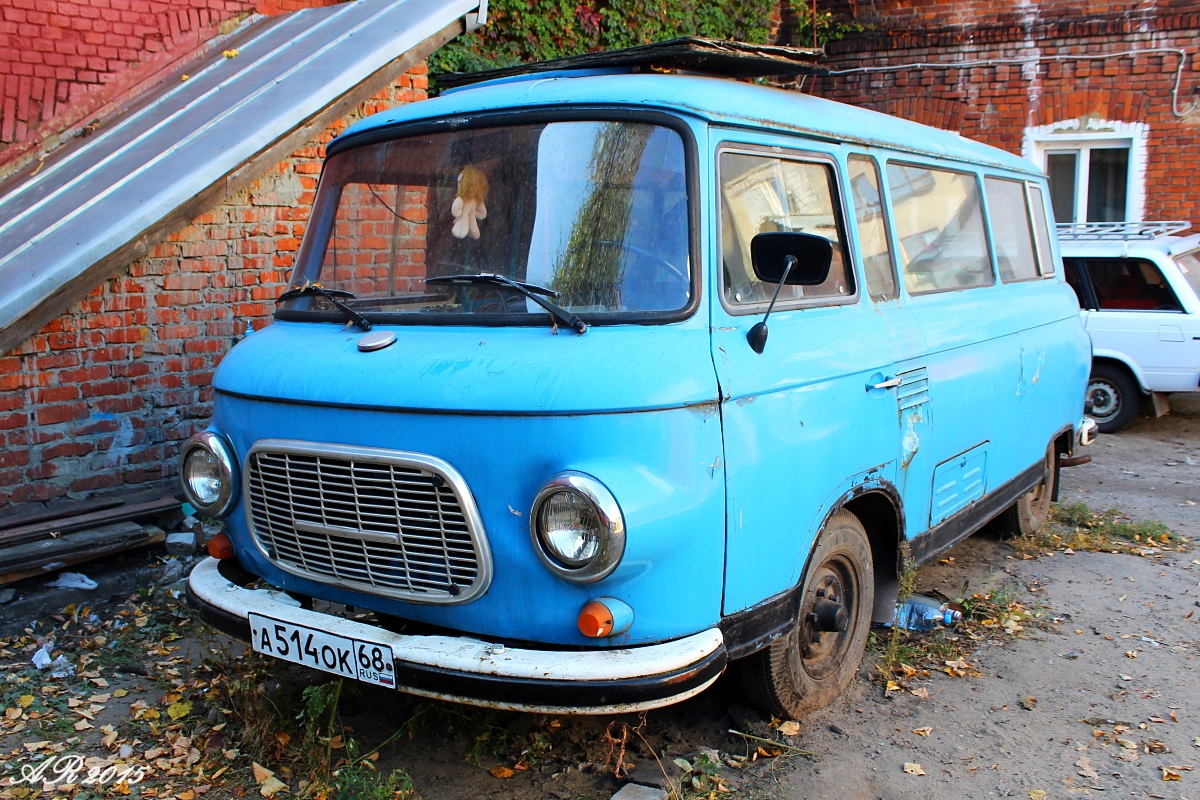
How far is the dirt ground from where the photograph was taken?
3518mm

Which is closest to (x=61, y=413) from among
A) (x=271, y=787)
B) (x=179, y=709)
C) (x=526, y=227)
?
(x=179, y=709)

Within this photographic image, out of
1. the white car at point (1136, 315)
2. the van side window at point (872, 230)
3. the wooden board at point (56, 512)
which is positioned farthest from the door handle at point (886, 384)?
the white car at point (1136, 315)

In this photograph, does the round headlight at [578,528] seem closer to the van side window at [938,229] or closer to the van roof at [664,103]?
the van roof at [664,103]

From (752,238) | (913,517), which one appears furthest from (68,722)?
(913,517)

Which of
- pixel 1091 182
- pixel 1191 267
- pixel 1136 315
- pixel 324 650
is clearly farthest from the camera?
pixel 1091 182

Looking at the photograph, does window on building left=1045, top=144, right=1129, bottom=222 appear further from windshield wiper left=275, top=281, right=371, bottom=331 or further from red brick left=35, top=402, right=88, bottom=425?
red brick left=35, top=402, right=88, bottom=425

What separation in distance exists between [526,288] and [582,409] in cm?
58

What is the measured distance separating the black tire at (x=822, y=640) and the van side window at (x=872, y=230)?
3.24 feet

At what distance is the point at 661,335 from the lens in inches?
124

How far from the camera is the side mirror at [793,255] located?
334cm

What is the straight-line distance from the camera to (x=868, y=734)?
12.8 ft

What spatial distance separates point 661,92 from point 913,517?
2.11 meters

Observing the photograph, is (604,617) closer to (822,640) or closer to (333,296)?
(822,640)

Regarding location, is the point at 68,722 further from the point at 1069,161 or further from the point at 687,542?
the point at 1069,161
